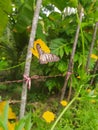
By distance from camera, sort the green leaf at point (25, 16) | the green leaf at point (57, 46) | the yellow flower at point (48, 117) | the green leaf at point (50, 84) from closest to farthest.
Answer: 1. the yellow flower at point (48, 117)
2. the green leaf at point (25, 16)
3. the green leaf at point (57, 46)
4. the green leaf at point (50, 84)

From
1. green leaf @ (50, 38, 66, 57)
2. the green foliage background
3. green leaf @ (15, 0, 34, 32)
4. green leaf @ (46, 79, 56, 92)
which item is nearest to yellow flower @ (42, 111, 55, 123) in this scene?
the green foliage background

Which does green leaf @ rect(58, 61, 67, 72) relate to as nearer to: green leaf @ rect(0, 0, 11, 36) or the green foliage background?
the green foliage background

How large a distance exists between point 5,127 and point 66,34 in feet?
4.58

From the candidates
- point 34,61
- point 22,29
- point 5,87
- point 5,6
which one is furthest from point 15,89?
point 5,6

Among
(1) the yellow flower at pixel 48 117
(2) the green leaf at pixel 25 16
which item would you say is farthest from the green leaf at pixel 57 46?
(1) the yellow flower at pixel 48 117

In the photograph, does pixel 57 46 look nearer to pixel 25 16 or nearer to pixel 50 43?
pixel 50 43

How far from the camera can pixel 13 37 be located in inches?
107

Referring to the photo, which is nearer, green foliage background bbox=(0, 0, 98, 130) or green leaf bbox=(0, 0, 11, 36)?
green leaf bbox=(0, 0, 11, 36)

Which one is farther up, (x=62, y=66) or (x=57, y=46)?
(x=57, y=46)

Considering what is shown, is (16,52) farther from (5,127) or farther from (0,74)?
(5,127)

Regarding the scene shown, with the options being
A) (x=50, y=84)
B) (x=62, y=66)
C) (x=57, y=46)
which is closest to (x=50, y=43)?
(x=57, y=46)

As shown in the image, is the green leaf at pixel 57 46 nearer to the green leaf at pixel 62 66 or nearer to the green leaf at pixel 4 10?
the green leaf at pixel 62 66

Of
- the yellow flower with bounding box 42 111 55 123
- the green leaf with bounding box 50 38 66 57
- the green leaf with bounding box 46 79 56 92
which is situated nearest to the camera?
the yellow flower with bounding box 42 111 55 123

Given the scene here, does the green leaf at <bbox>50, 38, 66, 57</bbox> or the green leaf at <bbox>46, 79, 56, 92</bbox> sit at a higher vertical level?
the green leaf at <bbox>50, 38, 66, 57</bbox>
